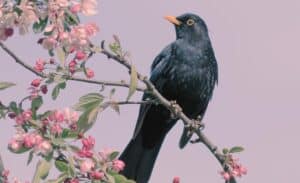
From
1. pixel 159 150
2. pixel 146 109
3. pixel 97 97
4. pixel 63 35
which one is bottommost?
pixel 159 150

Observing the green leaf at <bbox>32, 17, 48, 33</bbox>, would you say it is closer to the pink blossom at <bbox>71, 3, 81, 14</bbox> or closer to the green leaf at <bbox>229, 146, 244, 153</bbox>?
the pink blossom at <bbox>71, 3, 81, 14</bbox>

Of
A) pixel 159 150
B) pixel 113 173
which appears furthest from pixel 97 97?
pixel 159 150

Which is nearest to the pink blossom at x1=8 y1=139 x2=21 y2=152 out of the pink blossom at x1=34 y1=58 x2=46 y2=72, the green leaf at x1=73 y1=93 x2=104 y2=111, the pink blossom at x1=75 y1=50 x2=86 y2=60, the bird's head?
the green leaf at x1=73 y1=93 x2=104 y2=111

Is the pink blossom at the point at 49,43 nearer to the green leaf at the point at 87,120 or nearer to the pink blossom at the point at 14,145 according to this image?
the green leaf at the point at 87,120

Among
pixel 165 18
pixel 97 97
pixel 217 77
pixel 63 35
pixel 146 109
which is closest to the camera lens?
pixel 63 35

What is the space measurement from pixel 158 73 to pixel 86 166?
5.48 metres

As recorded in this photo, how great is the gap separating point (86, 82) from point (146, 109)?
16.1 ft

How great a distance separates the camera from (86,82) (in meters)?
4.35

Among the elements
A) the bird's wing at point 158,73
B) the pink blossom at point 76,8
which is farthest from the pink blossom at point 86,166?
the bird's wing at point 158,73

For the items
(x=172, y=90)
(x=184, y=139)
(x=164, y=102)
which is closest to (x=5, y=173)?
(x=164, y=102)

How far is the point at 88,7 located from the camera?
4344mm

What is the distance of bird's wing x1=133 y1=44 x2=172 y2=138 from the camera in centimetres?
924

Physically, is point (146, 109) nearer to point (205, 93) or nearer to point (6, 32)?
point (205, 93)

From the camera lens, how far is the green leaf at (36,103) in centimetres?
447
